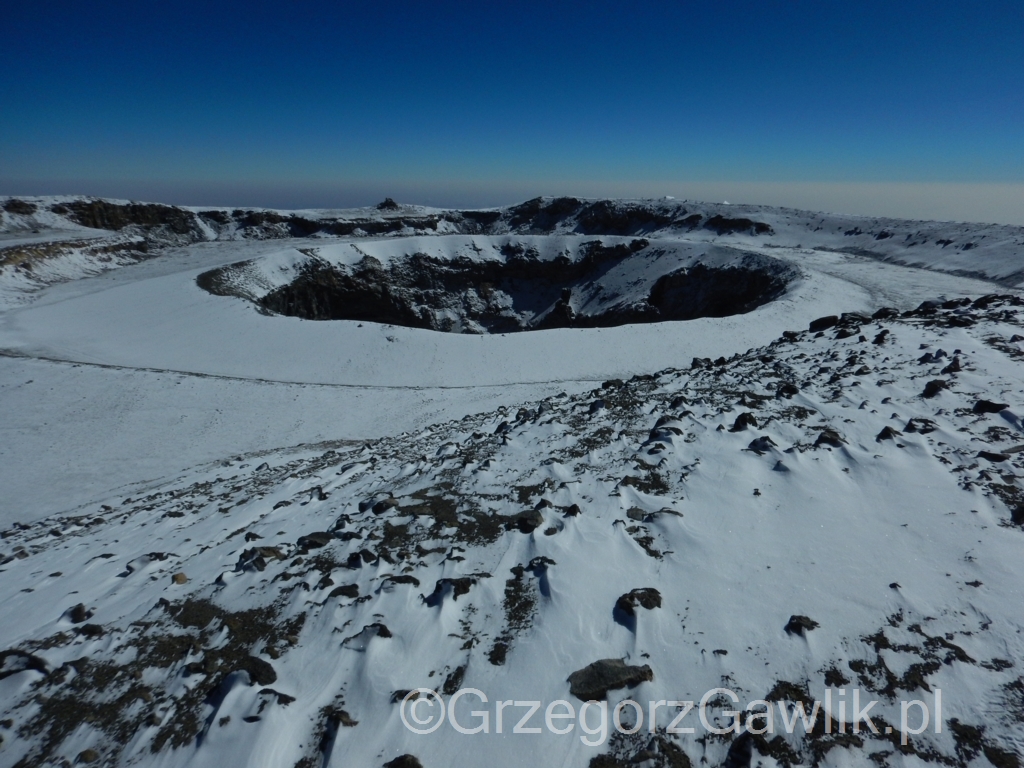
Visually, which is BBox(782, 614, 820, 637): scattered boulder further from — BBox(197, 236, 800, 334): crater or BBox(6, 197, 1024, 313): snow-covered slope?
BBox(6, 197, 1024, 313): snow-covered slope

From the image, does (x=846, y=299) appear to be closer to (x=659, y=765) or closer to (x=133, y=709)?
(x=659, y=765)

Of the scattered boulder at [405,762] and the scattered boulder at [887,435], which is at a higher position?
the scattered boulder at [887,435]

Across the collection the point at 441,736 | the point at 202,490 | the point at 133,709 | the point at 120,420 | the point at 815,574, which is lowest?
the point at 120,420

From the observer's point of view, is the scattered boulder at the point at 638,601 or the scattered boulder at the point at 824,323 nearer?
the scattered boulder at the point at 638,601

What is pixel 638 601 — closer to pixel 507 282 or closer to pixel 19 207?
pixel 507 282

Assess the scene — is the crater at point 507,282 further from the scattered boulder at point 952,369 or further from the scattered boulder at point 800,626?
the scattered boulder at point 800,626

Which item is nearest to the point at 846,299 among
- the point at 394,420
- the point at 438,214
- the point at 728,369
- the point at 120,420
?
the point at 728,369

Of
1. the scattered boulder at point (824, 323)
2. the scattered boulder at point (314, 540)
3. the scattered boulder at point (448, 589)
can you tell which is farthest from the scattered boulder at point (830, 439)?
the scattered boulder at point (824, 323)

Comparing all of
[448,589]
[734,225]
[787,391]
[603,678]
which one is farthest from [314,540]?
[734,225]
